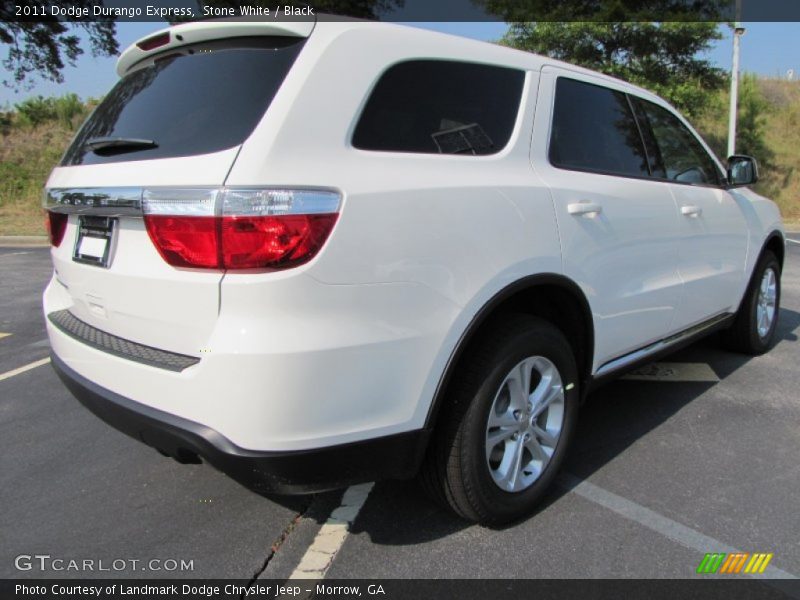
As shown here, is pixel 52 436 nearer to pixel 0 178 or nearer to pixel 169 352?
pixel 169 352

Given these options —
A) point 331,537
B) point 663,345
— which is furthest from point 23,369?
point 663,345

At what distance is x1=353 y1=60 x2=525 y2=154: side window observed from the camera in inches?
80.4

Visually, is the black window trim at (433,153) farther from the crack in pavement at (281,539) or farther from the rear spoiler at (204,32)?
the crack in pavement at (281,539)

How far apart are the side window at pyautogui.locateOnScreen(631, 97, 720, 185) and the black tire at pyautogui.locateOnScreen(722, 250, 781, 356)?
3.12 ft

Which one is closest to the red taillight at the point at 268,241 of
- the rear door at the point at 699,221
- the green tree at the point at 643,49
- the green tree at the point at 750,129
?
the rear door at the point at 699,221

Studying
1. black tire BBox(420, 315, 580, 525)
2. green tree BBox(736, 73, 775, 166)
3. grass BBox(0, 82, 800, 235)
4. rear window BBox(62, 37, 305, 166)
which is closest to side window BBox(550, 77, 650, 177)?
black tire BBox(420, 315, 580, 525)

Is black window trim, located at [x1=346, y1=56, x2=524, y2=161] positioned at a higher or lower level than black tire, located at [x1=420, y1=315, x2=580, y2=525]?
higher

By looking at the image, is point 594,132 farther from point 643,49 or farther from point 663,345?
point 643,49

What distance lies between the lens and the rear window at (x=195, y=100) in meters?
1.92

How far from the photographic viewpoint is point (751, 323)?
14.9ft

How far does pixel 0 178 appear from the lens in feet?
66.4

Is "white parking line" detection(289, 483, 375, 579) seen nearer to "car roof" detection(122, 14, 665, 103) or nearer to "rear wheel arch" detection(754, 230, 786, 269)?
"car roof" detection(122, 14, 665, 103)

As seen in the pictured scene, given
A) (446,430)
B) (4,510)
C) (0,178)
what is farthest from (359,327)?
(0,178)

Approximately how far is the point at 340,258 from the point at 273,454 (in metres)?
0.62
